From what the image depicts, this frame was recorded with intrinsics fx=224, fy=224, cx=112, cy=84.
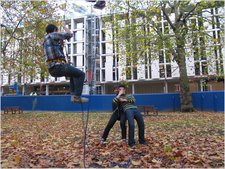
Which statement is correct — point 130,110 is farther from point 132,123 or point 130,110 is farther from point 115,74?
point 115,74

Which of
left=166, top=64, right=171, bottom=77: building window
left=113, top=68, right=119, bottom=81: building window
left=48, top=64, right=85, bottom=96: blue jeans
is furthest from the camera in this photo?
left=113, top=68, right=119, bottom=81: building window

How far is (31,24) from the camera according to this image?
16.6 m

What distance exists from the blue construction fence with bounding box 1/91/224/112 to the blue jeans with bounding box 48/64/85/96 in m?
13.7

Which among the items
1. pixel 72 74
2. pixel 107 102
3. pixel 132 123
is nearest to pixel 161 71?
pixel 107 102

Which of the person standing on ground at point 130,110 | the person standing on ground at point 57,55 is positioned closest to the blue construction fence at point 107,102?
the person standing on ground at point 130,110

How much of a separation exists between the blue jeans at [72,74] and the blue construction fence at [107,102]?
13.7m

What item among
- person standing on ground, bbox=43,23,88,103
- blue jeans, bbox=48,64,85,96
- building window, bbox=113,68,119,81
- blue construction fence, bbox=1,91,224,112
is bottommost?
blue construction fence, bbox=1,91,224,112

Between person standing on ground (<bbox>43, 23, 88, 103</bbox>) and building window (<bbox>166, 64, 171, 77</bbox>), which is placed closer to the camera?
person standing on ground (<bbox>43, 23, 88, 103</bbox>)

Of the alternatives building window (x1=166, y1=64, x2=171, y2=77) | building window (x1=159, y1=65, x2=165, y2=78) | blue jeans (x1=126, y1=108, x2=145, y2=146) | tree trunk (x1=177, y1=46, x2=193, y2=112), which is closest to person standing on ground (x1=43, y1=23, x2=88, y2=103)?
blue jeans (x1=126, y1=108, x2=145, y2=146)

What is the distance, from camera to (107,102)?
885 inches

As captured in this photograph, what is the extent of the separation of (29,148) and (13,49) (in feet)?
51.5

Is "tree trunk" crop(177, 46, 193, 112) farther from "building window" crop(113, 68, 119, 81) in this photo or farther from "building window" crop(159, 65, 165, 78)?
"building window" crop(113, 68, 119, 81)

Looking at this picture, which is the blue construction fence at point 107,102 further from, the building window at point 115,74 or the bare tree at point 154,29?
the building window at point 115,74

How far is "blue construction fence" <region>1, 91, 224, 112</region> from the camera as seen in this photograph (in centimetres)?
2009
